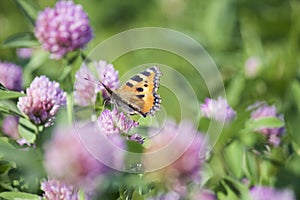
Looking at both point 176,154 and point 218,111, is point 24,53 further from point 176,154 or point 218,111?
point 176,154

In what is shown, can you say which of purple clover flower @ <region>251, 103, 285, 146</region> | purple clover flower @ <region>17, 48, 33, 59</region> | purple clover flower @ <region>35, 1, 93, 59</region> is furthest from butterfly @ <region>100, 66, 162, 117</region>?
purple clover flower @ <region>17, 48, 33, 59</region>

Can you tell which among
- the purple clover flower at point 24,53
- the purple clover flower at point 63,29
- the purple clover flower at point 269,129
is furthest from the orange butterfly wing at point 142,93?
the purple clover flower at point 24,53

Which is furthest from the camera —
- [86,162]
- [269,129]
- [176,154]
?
[269,129]

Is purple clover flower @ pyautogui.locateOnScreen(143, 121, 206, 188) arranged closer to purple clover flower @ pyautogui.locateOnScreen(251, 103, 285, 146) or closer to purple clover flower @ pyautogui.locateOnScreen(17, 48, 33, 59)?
purple clover flower @ pyautogui.locateOnScreen(251, 103, 285, 146)

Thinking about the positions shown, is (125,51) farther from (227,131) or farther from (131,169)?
(131,169)

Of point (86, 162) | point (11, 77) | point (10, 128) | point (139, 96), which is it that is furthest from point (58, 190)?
point (11, 77)

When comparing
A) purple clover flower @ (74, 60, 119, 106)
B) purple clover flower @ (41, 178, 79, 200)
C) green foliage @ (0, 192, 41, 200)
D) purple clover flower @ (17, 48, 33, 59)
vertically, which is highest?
purple clover flower @ (17, 48, 33, 59)

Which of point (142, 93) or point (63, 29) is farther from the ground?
point (63, 29)
